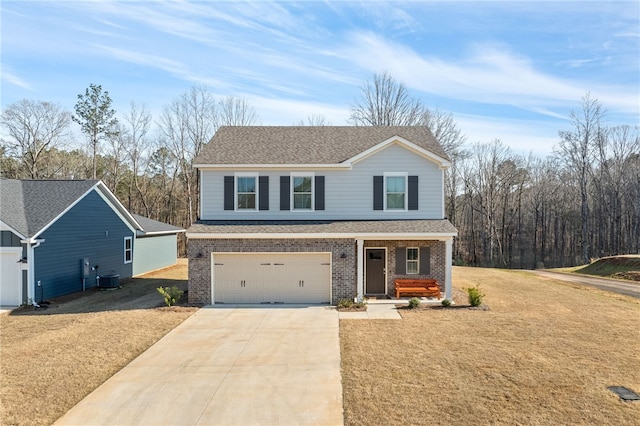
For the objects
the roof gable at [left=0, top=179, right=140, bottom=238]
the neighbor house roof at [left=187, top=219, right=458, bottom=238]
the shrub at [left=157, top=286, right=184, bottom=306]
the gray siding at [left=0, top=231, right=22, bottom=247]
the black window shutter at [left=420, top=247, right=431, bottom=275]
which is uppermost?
the roof gable at [left=0, top=179, right=140, bottom=238]

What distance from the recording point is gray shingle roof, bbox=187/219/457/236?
15023 mm

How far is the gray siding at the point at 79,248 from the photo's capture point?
1627 cm

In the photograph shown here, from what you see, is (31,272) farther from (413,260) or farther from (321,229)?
(413,260)

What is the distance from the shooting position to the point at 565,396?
712 centimetres

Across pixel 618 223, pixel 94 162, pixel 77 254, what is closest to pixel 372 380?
pixel 77 254

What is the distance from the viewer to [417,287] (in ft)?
51.4

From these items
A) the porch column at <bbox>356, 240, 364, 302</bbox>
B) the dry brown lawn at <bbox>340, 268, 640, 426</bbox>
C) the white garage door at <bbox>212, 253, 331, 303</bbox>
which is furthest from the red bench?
the white garage door at <bbox>212, 253, 331, 303</bbox>

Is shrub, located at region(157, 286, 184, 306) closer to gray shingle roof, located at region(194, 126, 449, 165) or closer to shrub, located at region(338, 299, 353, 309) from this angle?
gray shingle roof, located at region(194, 126, 449, 165)

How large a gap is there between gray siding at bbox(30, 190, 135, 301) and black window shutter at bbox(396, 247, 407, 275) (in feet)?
47.6

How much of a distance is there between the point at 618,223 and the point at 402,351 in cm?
4418

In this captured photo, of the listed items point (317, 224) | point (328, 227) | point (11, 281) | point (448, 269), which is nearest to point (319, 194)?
point (317, 224)

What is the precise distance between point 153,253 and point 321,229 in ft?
50.5

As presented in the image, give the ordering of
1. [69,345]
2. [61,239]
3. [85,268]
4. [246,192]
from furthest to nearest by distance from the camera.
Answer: [85,268] → [61,239] → [246,192] → [69,345]

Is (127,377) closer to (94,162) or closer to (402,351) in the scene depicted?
(402,351)
